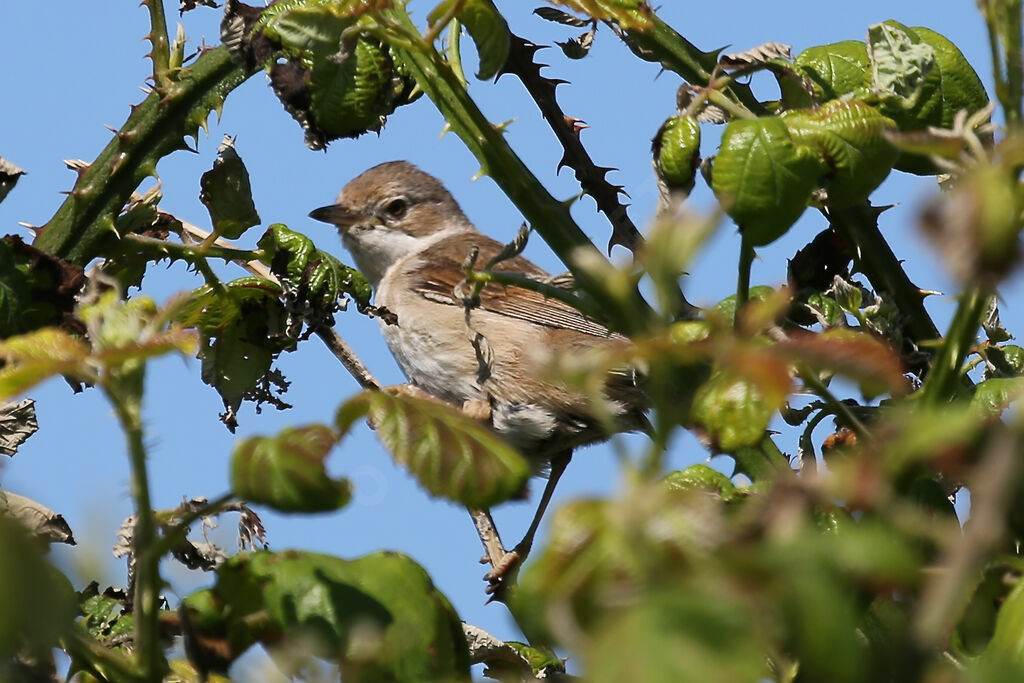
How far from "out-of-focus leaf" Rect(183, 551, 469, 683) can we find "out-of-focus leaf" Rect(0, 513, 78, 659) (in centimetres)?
45

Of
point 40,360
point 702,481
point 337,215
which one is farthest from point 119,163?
point 337,215

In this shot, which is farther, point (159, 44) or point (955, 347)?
point (159, 44)

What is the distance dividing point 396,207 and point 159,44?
4677mm

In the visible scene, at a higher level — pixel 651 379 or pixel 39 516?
pixel 39 516

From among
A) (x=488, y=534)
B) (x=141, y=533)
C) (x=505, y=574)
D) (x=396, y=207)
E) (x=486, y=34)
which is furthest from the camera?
(x=396, y=207)

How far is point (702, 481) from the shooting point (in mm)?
2012

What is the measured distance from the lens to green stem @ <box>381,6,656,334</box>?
7.29ft

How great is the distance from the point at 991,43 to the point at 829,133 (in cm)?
47

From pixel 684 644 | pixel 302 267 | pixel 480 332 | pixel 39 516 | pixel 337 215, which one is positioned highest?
pixel 337 215

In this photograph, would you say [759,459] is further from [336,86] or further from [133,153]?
[133,153]

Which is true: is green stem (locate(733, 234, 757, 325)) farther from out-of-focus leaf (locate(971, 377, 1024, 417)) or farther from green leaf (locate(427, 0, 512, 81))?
green leaf (locate(427, 0, 512, 81))

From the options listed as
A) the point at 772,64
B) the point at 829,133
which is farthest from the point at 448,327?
the point at 829,133

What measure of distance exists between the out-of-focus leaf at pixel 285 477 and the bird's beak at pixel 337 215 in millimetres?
5911

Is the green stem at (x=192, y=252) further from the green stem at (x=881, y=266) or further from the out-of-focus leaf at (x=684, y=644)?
the out-of-focus leaf at (x=684, y=644)
